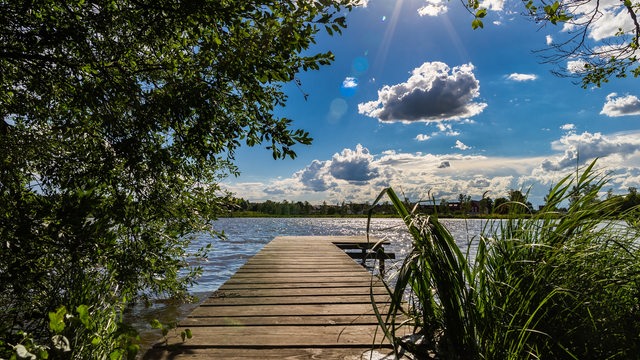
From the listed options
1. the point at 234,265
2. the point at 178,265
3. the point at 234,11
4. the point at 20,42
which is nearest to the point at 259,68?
the point at 234,11

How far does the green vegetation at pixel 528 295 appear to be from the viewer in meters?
1.85

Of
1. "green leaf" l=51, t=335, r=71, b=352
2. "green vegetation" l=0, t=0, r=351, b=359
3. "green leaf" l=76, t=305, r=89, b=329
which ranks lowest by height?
"green leaf" l=51, t=335, r=71, b=352

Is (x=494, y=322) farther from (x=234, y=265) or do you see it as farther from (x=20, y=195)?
(x=234, y=265)

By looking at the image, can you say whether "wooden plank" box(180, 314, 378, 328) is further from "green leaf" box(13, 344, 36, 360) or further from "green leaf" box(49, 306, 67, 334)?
"green leaf" box(13, 344, 36, 360)

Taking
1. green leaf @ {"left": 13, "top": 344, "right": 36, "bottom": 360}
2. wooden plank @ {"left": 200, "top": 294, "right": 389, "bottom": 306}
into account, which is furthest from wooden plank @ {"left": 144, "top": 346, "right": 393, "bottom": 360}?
wooden plank @ {"left": 200, "top": 294, "right": 389, "bottom": 306}

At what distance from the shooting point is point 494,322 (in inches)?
76.4

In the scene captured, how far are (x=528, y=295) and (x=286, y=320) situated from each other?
2.17 meters

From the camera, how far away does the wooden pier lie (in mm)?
2631

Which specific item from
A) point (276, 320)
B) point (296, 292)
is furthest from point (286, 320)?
point (296, 292)

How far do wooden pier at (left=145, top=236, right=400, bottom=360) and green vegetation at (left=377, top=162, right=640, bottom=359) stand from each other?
329mm

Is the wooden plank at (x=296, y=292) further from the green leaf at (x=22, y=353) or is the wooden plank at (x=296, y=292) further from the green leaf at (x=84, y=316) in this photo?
the green leaf at (x=22, y=353)

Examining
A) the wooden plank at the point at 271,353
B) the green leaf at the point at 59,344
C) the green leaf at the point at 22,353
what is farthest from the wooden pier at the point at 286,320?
the green leaf at the point at 22,353

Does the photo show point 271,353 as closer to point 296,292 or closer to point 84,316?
point 84,316

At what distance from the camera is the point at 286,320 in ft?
11.1
